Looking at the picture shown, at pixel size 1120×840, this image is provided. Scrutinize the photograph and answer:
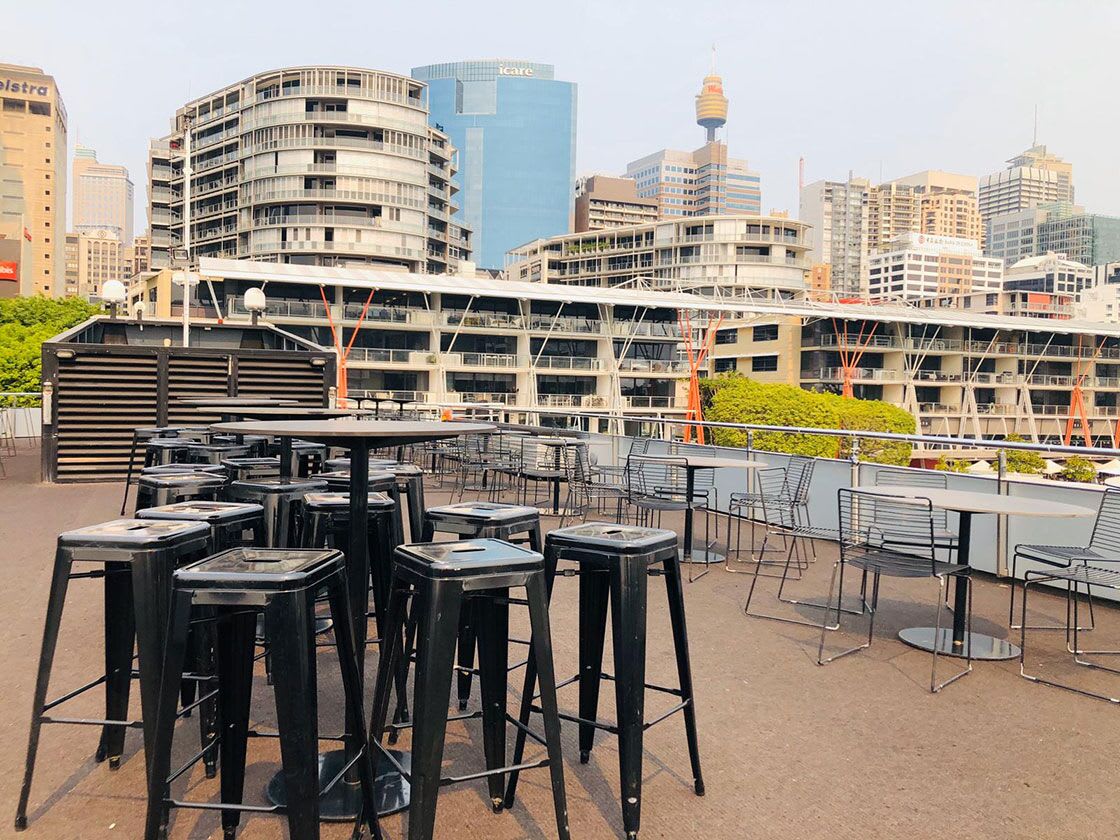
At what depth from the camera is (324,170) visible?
66.3 metres

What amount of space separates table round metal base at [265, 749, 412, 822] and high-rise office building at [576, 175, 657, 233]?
12113 cm

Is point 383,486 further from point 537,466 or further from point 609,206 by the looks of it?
point 609,206

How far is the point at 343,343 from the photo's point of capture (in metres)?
46.8

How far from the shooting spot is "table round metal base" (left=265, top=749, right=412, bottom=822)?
9.96ft

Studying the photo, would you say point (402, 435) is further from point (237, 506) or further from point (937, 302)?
point (937, 302)

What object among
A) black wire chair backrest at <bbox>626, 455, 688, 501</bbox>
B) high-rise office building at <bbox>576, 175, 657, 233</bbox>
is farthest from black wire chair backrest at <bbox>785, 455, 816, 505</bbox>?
high-rise office building at <bbox>576, 175, 657, 233</bbox>

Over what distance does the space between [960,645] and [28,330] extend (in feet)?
192

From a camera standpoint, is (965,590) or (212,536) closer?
(212,536)

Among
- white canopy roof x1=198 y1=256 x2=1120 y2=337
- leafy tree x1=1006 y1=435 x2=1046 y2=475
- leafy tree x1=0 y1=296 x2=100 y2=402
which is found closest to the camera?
white canopy roof x1=198 y1=256 x2=1120 y2=337

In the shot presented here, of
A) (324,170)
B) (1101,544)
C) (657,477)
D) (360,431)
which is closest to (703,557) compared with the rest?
(657,477)

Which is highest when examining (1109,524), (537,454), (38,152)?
(38,152)

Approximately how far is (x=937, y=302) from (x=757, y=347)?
67718 millimetres

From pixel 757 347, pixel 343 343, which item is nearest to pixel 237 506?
pixel 343 343

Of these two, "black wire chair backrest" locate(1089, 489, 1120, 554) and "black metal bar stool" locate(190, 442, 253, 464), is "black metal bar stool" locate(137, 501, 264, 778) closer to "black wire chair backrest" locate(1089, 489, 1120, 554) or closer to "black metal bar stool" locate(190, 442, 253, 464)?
"black metal bar stool" locate(190, 442, 253, 464)
